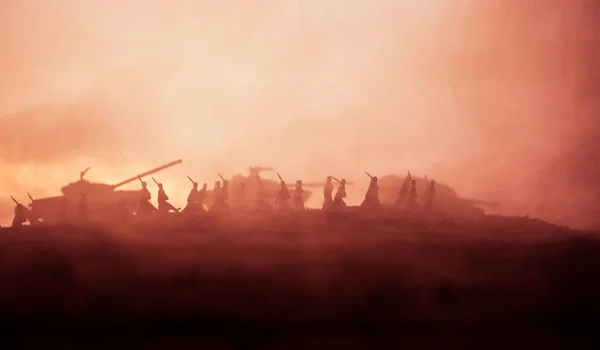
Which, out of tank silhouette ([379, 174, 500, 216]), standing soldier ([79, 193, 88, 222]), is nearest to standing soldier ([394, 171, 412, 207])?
tank silhouette ([379, 174, 500, 216])

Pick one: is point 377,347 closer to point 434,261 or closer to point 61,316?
point 434,261

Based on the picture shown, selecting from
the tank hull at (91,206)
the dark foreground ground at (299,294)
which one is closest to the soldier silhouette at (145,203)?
the tank hull at (91,206)

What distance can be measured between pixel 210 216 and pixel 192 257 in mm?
6105

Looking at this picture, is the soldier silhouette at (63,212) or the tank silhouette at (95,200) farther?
the tank silhouette at (95,200)

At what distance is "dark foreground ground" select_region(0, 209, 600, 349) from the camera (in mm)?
7730

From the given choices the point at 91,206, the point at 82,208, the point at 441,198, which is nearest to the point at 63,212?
the point at 82,208

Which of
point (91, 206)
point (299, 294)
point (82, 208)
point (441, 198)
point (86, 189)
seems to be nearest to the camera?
point (299, 294)

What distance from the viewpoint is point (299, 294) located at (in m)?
8.38

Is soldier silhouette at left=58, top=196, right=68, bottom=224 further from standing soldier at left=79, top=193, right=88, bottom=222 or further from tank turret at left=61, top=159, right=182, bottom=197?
tank turret at left=61, top=159, right=182, bottom=197

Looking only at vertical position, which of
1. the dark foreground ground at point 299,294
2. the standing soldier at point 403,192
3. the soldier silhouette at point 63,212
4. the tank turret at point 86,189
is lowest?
the dark foreground ground at point 299,294

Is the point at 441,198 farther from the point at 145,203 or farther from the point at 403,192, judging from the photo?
the point at 145,203

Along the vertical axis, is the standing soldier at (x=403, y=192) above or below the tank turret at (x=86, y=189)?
below

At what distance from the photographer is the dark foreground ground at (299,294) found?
7.73m

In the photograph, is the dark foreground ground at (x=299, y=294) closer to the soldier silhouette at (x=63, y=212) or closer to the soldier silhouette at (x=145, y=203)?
the soldier silhouette at (x=145, y=203)
